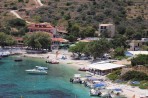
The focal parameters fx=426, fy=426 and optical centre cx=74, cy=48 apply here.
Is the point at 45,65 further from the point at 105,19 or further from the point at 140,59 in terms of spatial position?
the point at 105,19

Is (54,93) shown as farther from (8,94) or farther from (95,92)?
(8,94)

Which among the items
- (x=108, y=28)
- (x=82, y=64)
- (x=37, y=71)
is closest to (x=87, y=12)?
(x=108, y=28)

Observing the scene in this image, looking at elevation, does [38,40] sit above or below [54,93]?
above

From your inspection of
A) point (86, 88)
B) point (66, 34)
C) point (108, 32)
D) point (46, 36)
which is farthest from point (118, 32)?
point (86, 88)

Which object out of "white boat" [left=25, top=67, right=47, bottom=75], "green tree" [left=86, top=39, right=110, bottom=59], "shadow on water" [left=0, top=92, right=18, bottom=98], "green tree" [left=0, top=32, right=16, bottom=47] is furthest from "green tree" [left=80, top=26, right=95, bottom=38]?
"shadow on water" [left=0, top=92, right=18, bottom=98]

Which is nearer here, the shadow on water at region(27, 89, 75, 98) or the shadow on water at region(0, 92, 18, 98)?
the shadow on water at region(0, 92, 18, 98)

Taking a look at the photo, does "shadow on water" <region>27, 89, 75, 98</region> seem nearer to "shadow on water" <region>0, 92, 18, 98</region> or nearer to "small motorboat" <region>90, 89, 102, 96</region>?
"shadow on water" <region>0, 92, 18, 98</region>
